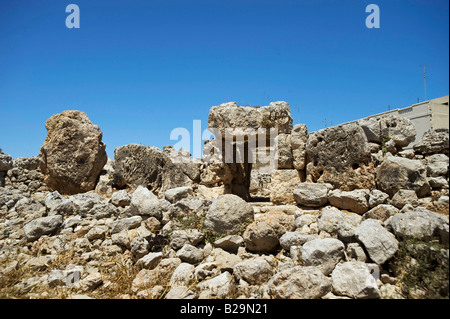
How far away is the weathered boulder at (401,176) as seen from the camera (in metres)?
4.55

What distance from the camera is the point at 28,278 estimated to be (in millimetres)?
4555

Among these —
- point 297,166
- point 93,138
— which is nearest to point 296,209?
point 297,166

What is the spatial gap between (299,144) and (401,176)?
249 centimetres

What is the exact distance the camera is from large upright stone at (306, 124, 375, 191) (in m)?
5.52

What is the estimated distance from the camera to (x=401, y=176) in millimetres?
4758

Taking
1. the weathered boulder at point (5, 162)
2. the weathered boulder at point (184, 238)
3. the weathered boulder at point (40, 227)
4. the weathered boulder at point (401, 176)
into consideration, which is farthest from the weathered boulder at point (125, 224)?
the weathered boulder at point (5, 162)

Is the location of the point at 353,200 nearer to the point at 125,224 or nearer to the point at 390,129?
the point at 390,129

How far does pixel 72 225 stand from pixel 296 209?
474 centimetres

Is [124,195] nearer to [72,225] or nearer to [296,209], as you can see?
[72,225]

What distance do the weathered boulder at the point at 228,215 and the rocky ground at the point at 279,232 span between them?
19 millimetres

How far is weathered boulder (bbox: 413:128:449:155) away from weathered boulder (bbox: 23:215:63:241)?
282 inches

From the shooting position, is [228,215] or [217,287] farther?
[228,215]

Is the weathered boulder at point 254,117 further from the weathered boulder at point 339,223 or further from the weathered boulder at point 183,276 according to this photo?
the weathered boulder at point 183,276

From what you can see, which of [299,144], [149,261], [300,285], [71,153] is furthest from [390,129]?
[71,153]
